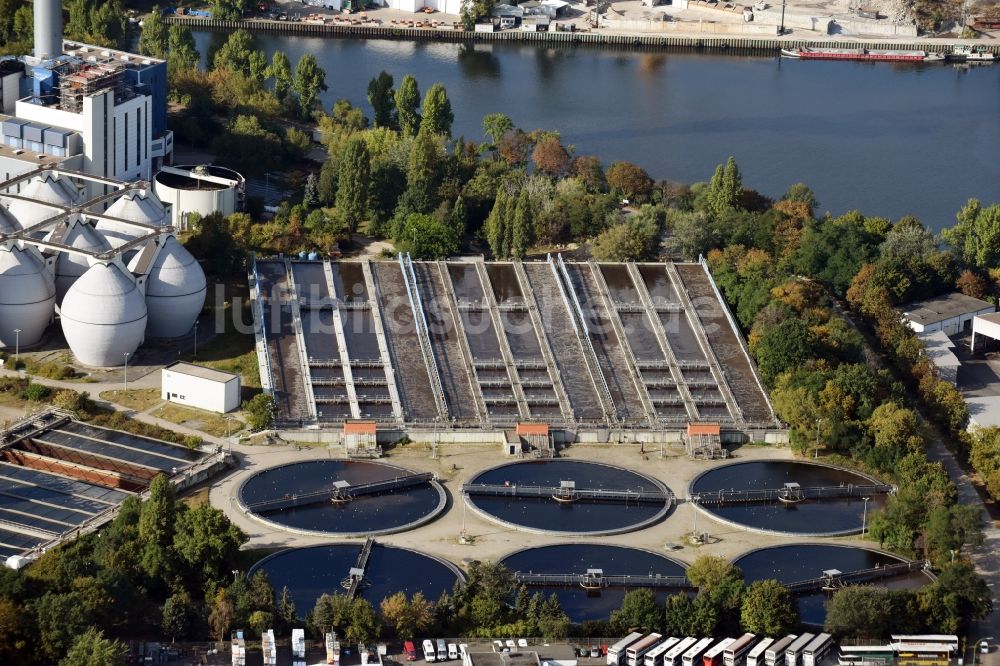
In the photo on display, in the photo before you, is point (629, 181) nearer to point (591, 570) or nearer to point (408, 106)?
point (408, 106)

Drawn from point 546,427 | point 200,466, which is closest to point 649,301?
point 546,427

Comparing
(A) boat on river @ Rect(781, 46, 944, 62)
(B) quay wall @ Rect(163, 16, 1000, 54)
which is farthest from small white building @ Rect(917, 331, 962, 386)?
(B) quay wall @ Rect(163, 16, 1000, 54)

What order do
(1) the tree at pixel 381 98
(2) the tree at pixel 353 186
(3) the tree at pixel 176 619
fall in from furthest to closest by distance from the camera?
(1) the tree at pixel 381 98
(2) the tree at pixel 353 186
(3) the tree at pixel 176 619

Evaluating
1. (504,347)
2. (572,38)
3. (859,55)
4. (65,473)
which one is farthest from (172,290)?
(859,55)

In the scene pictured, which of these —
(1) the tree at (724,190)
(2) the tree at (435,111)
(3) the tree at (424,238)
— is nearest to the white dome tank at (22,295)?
(3) the tree at (424,238)

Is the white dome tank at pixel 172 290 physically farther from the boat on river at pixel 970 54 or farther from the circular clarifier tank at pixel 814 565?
the boat on river at pixel 970 54

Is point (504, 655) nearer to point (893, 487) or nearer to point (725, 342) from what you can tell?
point (893, 487)

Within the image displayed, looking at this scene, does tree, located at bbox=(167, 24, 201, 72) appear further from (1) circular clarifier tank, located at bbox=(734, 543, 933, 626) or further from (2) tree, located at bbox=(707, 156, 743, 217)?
(1) circular clarifier tank, located at bbox=(734, 543, 933, 626)
